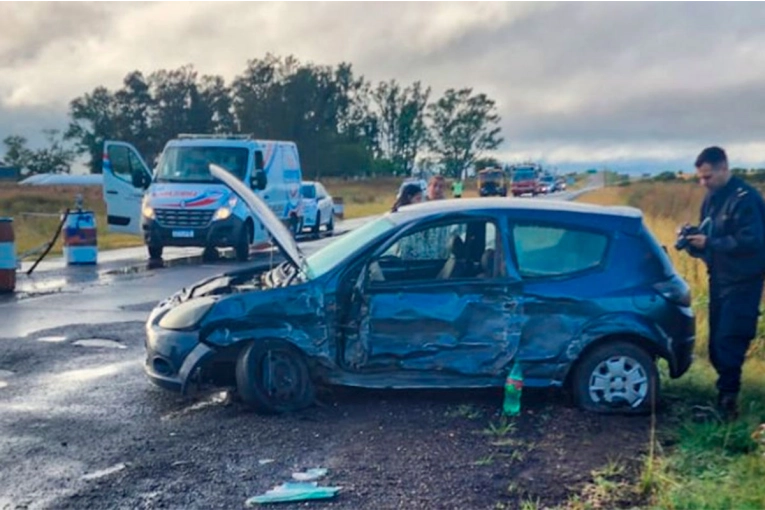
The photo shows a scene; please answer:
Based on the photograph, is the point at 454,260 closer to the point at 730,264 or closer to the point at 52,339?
the point at 730,264

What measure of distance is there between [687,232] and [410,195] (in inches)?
170

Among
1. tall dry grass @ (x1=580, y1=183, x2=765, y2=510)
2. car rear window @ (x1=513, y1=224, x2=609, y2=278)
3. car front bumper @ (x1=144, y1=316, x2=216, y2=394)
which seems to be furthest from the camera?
car rear window @ (x1=513, y1=224, x2=609, y2=278)

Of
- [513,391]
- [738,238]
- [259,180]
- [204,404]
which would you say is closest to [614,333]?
[513,391]

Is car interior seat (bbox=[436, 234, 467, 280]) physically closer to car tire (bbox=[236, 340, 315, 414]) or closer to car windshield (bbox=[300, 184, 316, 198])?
car tire (bbox=[236, 340, 315, 414])

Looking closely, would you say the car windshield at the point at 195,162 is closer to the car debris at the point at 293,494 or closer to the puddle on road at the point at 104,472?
the puddle on road at the point at 104,472

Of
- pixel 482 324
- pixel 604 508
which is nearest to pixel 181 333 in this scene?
pixel 482 324

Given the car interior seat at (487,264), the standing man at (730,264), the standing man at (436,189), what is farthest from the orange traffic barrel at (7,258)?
the standing man at (730,264)

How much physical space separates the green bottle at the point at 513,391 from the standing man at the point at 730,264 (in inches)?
55.7

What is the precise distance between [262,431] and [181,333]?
1.05 metres

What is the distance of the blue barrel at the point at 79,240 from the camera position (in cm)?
1898

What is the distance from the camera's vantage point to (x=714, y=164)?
22.2ft

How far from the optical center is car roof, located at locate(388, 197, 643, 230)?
23.0 feet

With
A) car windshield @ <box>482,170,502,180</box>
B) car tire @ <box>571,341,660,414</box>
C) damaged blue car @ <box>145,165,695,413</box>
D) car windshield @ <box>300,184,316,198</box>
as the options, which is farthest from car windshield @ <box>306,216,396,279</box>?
car windshield @ <box>482,170,502,180</box>

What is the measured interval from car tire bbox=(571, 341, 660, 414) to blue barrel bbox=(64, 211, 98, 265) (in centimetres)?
1435
